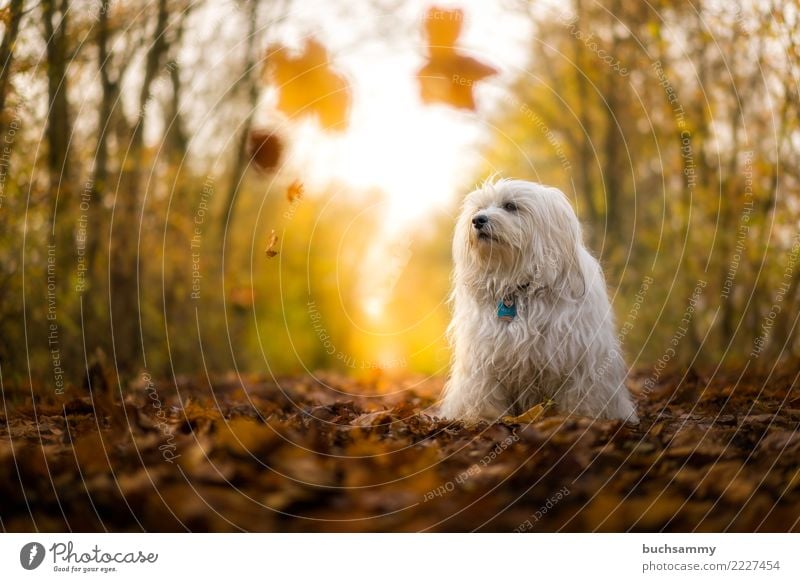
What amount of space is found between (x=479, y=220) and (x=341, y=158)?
238 inches

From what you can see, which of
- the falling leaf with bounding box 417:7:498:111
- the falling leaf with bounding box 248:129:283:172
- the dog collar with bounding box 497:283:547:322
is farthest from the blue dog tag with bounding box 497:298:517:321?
the falling leaf with bounding box 248:129:283:172

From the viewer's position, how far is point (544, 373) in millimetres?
4816

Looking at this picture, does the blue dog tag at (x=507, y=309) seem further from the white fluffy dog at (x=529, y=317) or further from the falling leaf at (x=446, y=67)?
the falling leaf at (x=446, y=67)

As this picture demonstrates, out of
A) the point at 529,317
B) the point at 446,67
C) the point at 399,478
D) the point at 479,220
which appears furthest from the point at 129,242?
the point at 399,478

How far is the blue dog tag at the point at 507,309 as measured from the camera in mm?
4980

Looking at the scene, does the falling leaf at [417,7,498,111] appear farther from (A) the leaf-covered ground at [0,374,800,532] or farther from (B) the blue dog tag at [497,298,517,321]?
(A) the leaf-covered ground at [0,374,800,532]

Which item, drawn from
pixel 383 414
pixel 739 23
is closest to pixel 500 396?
pixel 383 414

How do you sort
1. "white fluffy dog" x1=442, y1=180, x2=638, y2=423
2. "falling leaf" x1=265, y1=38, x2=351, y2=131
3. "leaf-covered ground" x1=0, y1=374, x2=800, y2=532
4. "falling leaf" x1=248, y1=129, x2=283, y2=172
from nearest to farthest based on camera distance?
"leaf-covered ground" x1=0, y1=374, x2=800, y2=532 → "white fluffy dog" x1=442, y1=180, x2=638, y2=423 → "falling leaf" x1=265, y1=38, x2=351, y2=131 → "falling leaf" x1=248, y1=129, x2=283, y2=172

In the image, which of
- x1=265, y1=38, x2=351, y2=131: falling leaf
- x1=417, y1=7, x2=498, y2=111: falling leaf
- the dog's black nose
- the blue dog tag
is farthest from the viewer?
x1=265, y1=38, x2=351, y2=131: falling leaf

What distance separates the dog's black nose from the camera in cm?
514

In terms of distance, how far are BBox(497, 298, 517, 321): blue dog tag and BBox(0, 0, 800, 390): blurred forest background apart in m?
1.53

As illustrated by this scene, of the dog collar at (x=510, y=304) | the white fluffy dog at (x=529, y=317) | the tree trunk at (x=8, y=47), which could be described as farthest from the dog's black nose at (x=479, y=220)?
the tree trunk at (x=8, y=47)

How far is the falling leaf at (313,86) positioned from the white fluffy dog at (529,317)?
3182 millimetres

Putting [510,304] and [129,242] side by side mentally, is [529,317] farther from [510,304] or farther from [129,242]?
[129,242]
